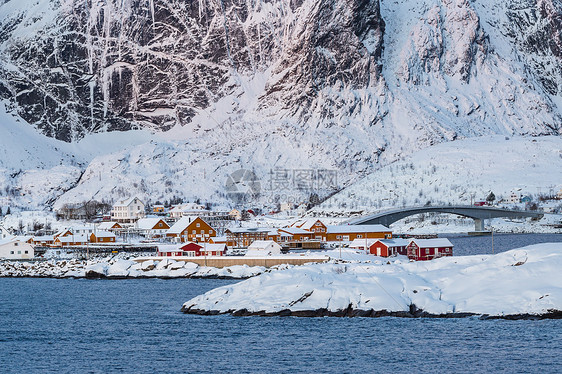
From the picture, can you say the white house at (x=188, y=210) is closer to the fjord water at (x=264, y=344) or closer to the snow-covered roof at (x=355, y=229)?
the snow-covered roof at (x=355, y=229)

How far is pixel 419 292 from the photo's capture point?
54.9 meters

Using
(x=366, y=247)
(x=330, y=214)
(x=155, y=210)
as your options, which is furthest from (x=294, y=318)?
(x=155, y=210)

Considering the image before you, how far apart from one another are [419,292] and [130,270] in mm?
41026

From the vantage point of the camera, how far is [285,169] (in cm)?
19612

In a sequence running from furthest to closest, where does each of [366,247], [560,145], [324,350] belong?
[560,145]
[366,247]
[324,350]

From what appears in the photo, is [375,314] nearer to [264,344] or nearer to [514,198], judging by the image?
[264,344]

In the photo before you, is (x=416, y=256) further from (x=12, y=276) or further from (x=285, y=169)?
(x=285, y=169)

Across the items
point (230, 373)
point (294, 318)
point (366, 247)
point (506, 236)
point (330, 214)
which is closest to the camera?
point (230, 373)

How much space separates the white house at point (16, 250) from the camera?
11062 centimetres

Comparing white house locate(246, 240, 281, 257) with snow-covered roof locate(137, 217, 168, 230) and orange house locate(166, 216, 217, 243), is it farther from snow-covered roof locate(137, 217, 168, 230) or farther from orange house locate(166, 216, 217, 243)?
snow-covered roof locate(137, 217, 168, 230)

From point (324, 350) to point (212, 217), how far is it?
115161 millimetres

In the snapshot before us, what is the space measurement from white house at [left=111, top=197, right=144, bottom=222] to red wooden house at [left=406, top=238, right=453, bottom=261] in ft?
237

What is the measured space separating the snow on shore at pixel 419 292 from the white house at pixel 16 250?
57341 millimetres

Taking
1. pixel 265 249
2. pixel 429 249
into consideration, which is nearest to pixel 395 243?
pixel 429 249
